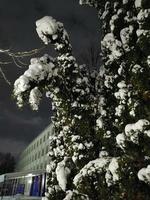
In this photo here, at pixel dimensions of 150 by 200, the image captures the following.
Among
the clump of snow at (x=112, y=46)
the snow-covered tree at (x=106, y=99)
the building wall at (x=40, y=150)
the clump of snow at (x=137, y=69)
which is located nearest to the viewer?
the snow-covered tree at (x=106, y=99)

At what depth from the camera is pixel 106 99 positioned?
754cm

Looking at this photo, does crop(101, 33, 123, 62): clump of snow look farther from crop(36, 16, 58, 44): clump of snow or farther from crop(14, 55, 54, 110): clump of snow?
crop(14, 55, 54, 110): clump of snow

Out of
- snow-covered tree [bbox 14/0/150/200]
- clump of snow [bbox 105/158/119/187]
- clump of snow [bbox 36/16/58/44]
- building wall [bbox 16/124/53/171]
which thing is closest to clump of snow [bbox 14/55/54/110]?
snow-covered tree [bbox 14/0/150/200]

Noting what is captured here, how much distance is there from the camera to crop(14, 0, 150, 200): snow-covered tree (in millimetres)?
5426

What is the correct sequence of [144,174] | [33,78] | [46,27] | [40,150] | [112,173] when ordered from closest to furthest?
1. [144,174]
2. [112,173]
3. [33,78]
4. [46,27]
5. [40,150]

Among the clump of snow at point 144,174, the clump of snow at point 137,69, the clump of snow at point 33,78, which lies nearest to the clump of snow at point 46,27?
the clump of snow at point 33,78

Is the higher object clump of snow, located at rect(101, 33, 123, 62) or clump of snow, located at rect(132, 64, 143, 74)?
clump of snow, located at rect(101, 33, 123, 62)

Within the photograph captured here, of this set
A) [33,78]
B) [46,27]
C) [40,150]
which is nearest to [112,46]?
[46,27]

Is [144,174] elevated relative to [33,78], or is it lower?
lower

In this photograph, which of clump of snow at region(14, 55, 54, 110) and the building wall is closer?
clump of snow at region(14, 55, 54, 110)

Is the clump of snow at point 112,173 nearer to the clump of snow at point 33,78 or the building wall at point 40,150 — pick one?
the clump of snow at point 33,78

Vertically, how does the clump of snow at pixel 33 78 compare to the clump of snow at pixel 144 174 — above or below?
above

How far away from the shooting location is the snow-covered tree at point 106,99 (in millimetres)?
5426

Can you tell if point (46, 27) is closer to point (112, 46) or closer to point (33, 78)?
point (33, 78)
